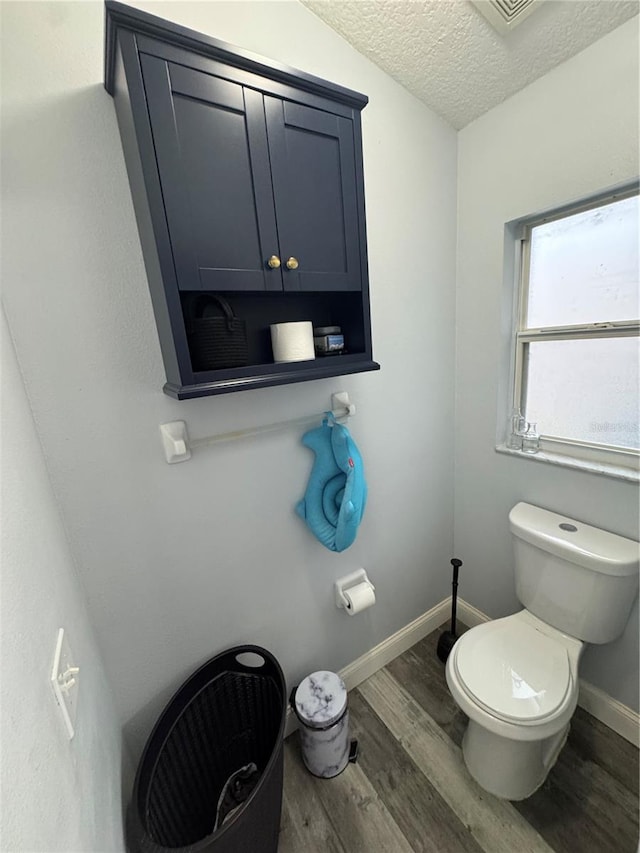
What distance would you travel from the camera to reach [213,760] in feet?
3.63

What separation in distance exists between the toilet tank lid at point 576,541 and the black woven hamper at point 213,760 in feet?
3.41

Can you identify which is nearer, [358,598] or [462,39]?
[462,39]

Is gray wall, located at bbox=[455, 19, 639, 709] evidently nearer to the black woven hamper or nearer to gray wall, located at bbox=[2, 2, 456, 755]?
gray wall, located at bbox=[2, 2, 456, 755]

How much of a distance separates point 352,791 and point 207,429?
1378 mm

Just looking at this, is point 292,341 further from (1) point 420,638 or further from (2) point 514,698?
(1) point 420,638

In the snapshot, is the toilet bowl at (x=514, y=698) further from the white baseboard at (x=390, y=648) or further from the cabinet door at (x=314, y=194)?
the cabinet door at (x=314, y=194)

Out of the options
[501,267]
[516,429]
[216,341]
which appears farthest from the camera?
[516,429]

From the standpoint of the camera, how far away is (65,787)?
52cm

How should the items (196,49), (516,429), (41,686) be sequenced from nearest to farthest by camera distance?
(41,686) → (196,49) → (516,429)

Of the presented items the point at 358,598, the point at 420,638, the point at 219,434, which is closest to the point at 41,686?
the point at 219,434

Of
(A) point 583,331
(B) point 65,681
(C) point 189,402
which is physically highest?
(A) point 583,331

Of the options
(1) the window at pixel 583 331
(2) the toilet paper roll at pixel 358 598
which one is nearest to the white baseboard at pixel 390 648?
(2) the toilet paper roll at pixel 358 598

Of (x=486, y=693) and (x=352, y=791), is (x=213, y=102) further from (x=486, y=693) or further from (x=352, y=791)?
(x=352, y=791)

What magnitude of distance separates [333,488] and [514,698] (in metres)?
0.85
